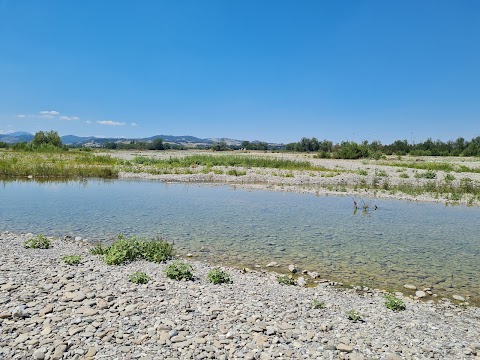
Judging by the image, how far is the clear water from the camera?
11242 mm

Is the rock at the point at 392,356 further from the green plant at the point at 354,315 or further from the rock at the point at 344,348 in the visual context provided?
the green plant at the point at 354,315

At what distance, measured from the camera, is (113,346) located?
5.71 m

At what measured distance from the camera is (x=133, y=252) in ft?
35.3

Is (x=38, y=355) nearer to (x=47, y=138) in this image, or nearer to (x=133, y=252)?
(x=133, y=252)

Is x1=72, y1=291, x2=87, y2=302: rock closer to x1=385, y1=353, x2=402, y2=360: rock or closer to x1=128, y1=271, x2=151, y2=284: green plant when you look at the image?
x1=128, y1=271, x2=151, y2=284: green plant

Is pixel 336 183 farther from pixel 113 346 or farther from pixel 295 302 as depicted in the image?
pixel 113 346

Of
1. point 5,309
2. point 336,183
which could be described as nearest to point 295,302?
point 5,309

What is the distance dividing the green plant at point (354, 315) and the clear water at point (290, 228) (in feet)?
9.43

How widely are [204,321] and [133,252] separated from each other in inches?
193

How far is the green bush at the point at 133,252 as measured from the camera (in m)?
10.2

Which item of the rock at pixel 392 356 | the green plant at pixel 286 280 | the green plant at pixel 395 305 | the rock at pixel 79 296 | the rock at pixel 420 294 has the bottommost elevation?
the rock at pixel 420 294

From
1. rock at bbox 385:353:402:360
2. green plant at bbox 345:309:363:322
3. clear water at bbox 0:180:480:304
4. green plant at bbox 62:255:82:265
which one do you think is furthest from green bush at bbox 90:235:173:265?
rock at bbox 385:353:402:360

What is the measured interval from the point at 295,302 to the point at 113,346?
4.03 meters

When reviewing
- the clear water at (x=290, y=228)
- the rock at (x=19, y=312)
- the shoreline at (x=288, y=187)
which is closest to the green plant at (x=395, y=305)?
the clear water at (x=290, y=228)
